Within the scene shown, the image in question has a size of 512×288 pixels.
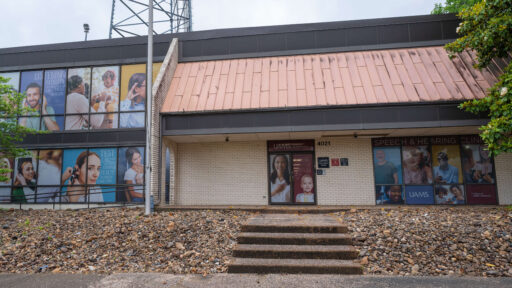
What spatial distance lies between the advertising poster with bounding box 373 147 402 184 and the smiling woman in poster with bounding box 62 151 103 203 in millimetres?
10794

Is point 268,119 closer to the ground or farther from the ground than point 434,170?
farther from the ground

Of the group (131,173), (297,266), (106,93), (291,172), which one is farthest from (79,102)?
(297,266)

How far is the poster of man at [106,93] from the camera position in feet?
39.6

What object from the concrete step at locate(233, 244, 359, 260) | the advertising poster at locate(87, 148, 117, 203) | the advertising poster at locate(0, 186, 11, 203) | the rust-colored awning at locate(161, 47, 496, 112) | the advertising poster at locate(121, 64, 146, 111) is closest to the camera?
the concrete step at locate(233, 244, 359, 260)

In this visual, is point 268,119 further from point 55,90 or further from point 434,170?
point 55,90

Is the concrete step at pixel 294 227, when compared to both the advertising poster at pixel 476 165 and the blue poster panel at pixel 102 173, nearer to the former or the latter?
the advertising poster at pixel 476 165

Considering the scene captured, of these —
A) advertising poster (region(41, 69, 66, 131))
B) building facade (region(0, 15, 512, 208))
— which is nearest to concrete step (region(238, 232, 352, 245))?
building facade (region(0, 15, 512, 208))

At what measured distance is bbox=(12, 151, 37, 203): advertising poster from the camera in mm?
12102

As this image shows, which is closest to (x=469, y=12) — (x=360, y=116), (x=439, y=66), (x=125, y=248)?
(x=439, y=66)

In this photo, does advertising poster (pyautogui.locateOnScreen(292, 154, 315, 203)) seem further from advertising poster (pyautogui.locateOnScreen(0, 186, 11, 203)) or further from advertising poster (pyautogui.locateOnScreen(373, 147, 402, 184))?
advertising poster (pyautogui.locateOnScreen(0, 186, 11, 203))

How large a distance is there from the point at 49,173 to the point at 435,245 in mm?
13619

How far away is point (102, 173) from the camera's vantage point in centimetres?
1171

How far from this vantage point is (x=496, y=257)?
5.21 metres

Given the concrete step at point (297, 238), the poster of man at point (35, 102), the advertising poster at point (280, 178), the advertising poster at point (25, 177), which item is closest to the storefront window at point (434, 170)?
the advertising poster at point (280, 178)
